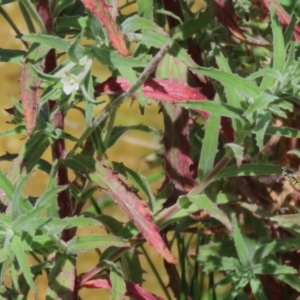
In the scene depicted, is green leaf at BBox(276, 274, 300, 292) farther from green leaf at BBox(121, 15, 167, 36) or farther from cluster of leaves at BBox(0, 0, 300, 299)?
green leaf at BBox(121, 15, 167, 36)

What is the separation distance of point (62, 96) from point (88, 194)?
0.66ft

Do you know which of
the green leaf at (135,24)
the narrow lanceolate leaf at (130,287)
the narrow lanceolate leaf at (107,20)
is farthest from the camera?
the narrow lanceolate leaf at (130,287)

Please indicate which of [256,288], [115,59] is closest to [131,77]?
[115,59]

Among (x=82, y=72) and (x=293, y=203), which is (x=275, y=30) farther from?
(x=293, y=203)

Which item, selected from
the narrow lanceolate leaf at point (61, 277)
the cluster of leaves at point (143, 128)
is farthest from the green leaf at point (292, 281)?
the narrow lanceolate leaf at point (61, 277)

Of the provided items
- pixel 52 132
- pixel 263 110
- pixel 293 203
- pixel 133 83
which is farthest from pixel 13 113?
pixel 293 203

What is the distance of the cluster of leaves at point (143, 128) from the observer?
0.70 meters

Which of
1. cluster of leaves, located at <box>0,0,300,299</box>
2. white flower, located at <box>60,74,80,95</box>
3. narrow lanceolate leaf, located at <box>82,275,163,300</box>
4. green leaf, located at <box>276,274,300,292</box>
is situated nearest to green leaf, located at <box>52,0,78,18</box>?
cluster of leaves, located at <box>0,0,300,299</box>

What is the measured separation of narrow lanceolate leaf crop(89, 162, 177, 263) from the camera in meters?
0.73

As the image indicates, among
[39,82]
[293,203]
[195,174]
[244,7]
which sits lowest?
[293,203]

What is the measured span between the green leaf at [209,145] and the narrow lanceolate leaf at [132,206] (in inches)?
3.4

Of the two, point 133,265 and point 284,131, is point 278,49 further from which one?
point 133,265

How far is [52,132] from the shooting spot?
0.78 m

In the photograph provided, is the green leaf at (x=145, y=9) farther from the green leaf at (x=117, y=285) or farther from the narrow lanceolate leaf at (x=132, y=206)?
the green leaf at (x=117, y=285)
